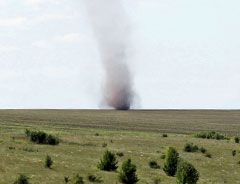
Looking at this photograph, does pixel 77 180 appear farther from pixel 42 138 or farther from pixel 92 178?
pixel 42 138

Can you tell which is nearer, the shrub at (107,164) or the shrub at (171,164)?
the shrub at (107,164)

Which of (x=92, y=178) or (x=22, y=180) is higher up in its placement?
(x=22, y=180)

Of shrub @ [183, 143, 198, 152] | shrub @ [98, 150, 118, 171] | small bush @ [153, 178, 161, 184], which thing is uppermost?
shrub @ [183, 143, 198, 152]

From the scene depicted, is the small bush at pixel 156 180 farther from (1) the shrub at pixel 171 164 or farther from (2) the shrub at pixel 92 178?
(2) the shrub at pixel 92 178

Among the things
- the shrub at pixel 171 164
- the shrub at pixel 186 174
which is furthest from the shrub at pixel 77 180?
the shrub at pixel 171 164

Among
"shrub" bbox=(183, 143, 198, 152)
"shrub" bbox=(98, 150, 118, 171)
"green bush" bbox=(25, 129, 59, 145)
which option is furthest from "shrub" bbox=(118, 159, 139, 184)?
"shrub" bbox=(183, 143, 198, 152)

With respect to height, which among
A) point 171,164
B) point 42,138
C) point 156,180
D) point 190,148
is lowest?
point 156,180

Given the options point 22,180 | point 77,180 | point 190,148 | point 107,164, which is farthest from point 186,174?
point 190,148

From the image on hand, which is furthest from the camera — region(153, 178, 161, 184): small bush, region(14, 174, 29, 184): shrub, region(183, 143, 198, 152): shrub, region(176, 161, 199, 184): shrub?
region(183, 143, 198, 152): shrub

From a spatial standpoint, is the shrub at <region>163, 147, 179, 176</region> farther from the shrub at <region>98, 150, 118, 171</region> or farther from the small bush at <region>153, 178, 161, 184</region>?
the shrub at <region>98, 150, 118, 171</region>

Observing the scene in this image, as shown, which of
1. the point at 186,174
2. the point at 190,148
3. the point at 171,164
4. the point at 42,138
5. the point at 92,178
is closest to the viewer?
the point at 186,174

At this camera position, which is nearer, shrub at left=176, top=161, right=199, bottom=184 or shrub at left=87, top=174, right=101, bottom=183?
shrub at left=176, top=161, right=199, bottom=184

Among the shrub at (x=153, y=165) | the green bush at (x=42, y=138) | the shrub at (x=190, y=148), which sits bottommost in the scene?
the shrub at (x=153, y=165)

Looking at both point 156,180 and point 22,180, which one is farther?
point 156,180
